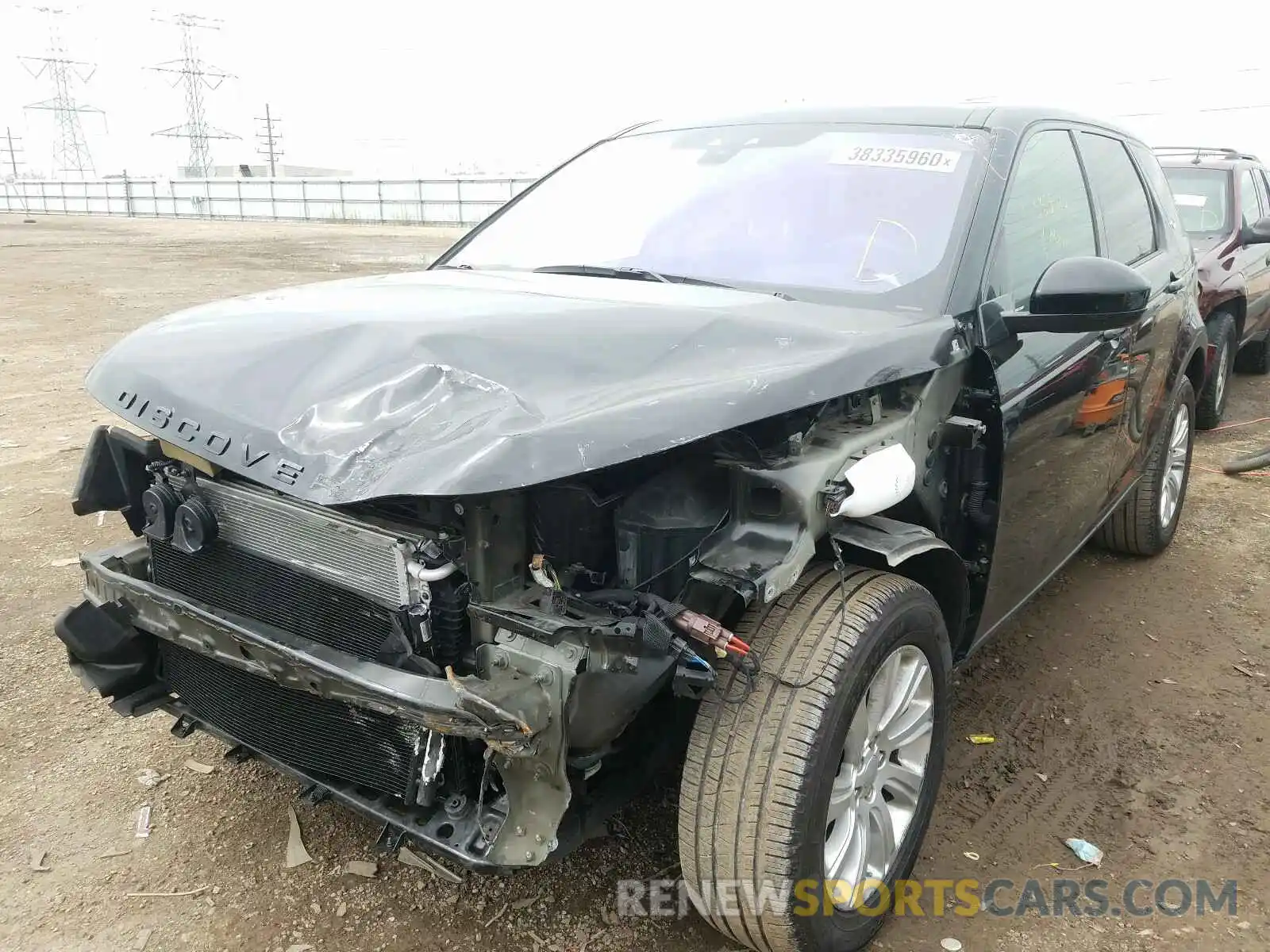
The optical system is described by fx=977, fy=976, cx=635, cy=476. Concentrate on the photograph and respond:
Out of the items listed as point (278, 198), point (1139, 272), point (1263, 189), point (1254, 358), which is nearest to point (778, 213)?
point (1139, 272)

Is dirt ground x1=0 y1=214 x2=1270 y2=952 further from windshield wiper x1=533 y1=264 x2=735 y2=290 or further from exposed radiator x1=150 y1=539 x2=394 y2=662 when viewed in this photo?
windshield wiper x1=533 y1=264 x2=735 y2=290

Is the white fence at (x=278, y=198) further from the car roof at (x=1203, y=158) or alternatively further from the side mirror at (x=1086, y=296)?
the side mirror at (x=1086, y=296)

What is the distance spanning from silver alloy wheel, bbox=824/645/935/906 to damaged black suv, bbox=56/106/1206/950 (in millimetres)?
11

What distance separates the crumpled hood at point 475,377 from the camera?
5.49 ft

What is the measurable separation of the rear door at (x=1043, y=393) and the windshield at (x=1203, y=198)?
179 inches

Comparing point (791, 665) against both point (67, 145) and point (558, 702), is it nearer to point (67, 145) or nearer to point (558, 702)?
point (558, 702)

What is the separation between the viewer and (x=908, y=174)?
2.76m

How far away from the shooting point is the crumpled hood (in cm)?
167

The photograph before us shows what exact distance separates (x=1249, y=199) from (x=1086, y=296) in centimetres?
619

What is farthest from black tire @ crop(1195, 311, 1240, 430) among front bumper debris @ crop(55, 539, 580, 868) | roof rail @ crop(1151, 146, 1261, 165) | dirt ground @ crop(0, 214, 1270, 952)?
front bumper debris @ crop(55, 539, 580, 868)

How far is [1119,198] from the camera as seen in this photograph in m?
3.62

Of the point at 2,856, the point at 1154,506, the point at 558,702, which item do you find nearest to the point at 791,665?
the point at 558,702

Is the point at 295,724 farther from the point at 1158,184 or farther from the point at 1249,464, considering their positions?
the point at 1249,464

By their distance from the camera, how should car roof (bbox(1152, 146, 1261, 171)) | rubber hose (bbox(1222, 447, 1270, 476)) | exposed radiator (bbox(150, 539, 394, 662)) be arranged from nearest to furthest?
1. exposed radiator (bbox(150, 539, 394, 662))
2. rubber hose (bbox(1222, 447, 1270, 476))
3. car roof (bbox(1152, 146, 1261, 171))
